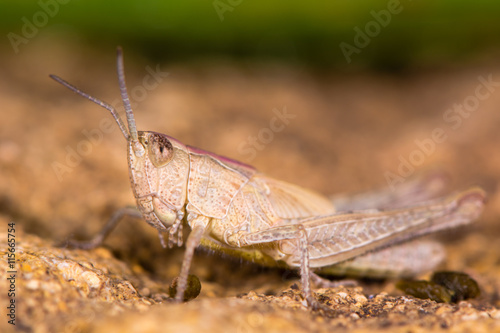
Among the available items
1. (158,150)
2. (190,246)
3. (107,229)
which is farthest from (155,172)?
(107,229)

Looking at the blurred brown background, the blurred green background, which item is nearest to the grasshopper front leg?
the blurred brown background

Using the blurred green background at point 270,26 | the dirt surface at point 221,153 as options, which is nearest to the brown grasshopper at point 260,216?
the dirt surface at point 221,153

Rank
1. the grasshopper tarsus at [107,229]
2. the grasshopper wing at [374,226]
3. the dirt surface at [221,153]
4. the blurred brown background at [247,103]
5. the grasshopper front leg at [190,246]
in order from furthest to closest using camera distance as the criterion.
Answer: the blurred brown background at [247,103], the grasshopper tarsus at [107,229], the grasshopper wing at [374,226], the grasshopper front leg at [190,246], the dirt surface at [221,153]

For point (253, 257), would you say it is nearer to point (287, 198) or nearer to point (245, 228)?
point (245, 228)

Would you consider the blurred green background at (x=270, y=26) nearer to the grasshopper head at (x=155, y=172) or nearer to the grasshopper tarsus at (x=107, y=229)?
the grasshopper head at (x=155, y=172)

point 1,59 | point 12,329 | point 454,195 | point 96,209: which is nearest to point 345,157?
point 454,195
